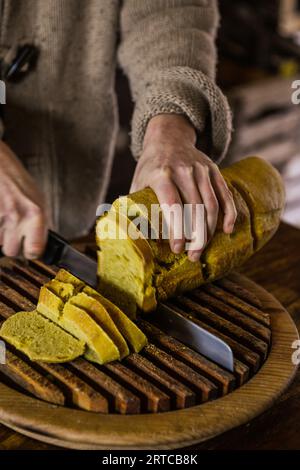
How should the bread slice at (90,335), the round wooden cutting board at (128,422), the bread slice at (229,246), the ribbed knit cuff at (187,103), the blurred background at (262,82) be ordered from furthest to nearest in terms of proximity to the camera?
the blurred background at (262,82), the ribbed knit cuff at (187,103), the bread slice at (229,246), the bread slice at (90,335), the round wooden cutting board at (128,422)

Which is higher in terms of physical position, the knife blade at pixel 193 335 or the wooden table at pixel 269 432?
the knife blade at pixel 193 335

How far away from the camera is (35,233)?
139cm

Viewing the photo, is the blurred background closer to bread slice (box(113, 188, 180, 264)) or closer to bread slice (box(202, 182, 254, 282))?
bread slice (box(202, 182, 254, 282))

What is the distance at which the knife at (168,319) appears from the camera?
1.22 meters

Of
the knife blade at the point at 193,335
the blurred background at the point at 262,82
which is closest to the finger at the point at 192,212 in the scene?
the knife blade at the point at 193,335

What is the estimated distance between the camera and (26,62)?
5.74 ft

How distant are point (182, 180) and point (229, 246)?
0.19 m

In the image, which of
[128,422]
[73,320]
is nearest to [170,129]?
[73,320]

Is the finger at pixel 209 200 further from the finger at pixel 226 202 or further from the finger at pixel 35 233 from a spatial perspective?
the finger at pixel 35 233

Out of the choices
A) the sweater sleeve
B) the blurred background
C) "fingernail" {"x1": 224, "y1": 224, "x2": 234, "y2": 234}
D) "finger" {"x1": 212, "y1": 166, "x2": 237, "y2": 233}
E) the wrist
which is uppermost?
the sweater sleeve

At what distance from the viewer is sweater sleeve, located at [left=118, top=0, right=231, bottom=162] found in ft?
5.16

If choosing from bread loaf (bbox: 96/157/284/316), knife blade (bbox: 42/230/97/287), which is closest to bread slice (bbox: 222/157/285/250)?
bread loaf (bbox: 96/157/284/316)

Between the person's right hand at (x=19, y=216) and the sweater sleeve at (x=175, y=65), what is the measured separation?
356mm

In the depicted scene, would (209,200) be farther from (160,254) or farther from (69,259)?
(69,259)
